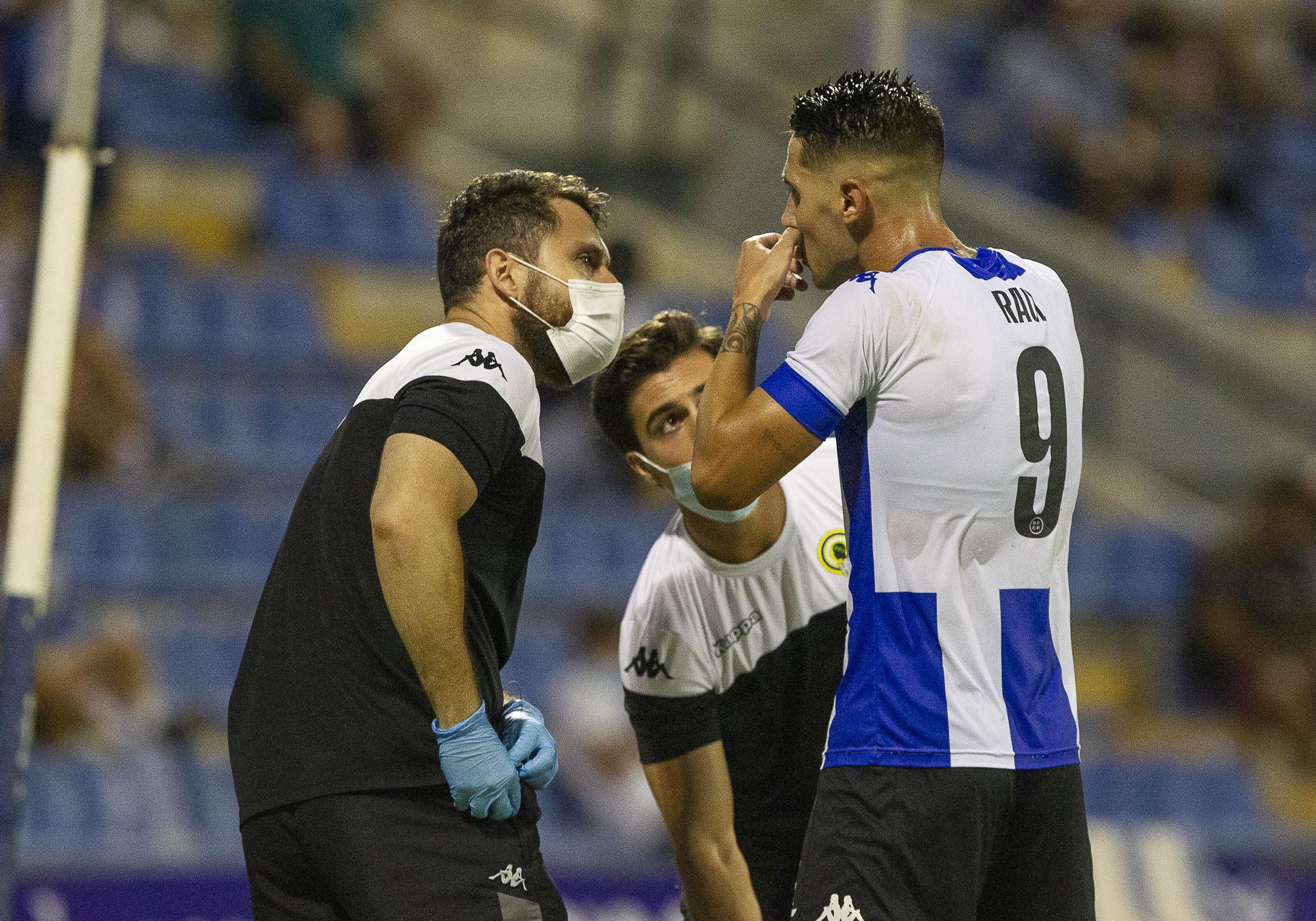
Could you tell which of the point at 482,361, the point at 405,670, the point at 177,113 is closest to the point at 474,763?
the point at 405,670

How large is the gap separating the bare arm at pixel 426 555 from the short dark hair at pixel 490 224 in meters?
0.54

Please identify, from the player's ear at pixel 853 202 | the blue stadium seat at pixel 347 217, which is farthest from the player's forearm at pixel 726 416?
the blue stadium seat at pixel 347 217

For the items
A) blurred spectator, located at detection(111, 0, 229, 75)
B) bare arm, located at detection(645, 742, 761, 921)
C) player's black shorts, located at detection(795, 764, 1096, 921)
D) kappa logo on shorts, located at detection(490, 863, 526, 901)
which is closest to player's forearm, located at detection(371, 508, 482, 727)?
kappa logo on shorts, located at detection(490, 863, 526, 901)

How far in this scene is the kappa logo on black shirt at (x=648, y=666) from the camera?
3.98 meters

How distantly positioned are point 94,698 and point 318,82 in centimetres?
488

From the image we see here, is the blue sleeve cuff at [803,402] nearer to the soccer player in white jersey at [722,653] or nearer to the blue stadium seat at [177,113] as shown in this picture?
the soccer player in white jersey at [722,653]

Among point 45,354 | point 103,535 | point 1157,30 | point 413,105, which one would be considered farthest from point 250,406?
point 1157,30

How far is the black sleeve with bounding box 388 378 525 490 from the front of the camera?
304cm

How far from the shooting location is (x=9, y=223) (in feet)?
29.0

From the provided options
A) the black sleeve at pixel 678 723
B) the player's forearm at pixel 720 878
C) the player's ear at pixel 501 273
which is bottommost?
the player's forearm at pixel 720 878

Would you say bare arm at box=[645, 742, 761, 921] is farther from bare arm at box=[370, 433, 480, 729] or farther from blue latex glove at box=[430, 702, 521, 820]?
bare arm at box=[370, 433, 480, 729]

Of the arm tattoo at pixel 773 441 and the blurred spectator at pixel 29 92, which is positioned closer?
the arm tattoo at pixel 773 441

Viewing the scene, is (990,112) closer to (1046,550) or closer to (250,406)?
(250,406)

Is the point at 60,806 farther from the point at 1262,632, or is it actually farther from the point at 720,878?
the point at 1262,632
